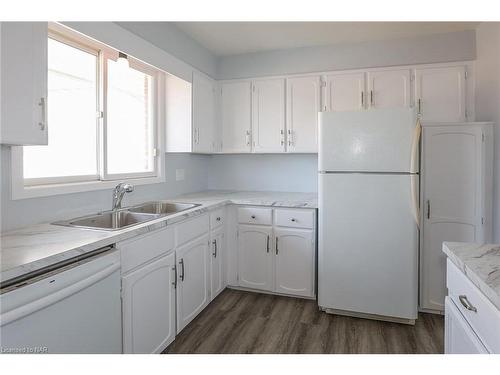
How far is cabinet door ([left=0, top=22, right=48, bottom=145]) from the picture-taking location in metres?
1.25

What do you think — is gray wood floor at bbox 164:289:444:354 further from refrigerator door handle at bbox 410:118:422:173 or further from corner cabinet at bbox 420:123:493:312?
refrigerator door handle at bbox 410:118:422:173

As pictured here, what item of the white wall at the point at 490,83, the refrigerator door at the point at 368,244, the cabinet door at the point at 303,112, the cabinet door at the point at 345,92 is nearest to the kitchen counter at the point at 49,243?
the refrigerator door at the point at 368,244

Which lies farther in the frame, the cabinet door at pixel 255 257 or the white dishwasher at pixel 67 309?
the cabinet door at pixel 255 257

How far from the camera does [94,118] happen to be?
7.24 ft

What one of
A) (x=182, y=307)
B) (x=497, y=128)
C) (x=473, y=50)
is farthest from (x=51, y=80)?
(x=473, y=50)

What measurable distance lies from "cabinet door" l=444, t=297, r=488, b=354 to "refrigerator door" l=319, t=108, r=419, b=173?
3.97 feet

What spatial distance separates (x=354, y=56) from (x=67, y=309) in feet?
9.65

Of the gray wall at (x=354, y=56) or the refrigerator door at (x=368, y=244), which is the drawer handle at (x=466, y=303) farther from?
the gray wall at (x=354, y=56)

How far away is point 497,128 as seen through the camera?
7.63 feet

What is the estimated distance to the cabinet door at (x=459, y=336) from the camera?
0.96 meters

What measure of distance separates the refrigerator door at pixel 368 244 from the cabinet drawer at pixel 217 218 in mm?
846
